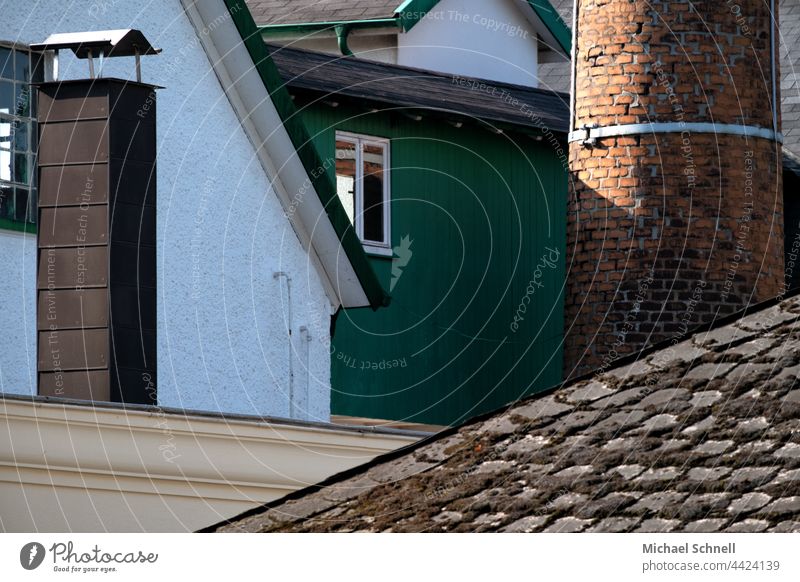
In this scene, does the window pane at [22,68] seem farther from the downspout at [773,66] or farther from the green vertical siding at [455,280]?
the downspout at [773,66]

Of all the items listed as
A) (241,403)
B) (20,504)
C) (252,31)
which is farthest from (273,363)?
(20,504)

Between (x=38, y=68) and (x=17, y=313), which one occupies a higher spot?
(x=38, y=68)

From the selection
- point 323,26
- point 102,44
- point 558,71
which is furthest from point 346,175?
point 558,71

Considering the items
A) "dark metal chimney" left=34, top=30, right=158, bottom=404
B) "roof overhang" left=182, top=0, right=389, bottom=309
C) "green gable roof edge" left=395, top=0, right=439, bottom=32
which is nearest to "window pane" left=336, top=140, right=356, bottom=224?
"roof overhang" left=182, top=0, right=389, bottom=309

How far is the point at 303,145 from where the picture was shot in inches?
639

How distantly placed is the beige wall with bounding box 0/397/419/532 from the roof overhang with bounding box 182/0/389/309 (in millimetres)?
4283

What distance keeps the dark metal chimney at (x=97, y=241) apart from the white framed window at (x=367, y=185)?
21.2 feet

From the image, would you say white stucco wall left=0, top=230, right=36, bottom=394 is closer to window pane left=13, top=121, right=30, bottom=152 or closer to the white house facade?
the white house facade

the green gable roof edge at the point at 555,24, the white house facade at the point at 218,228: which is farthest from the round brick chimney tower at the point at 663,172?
the green gable roof edge at the point at 555,24

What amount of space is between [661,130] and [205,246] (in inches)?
176

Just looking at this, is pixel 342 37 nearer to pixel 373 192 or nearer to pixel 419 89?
pixel 419 89

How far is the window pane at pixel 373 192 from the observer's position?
20.1m

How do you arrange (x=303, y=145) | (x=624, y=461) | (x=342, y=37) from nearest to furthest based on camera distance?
(x=624, y=461), (x=303, y=145), (x=342, y=37)
